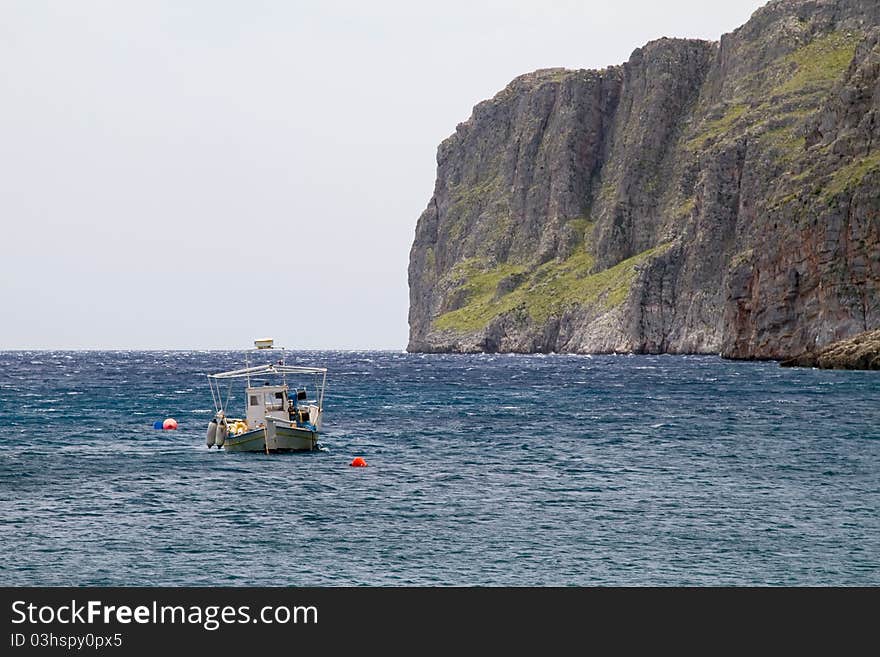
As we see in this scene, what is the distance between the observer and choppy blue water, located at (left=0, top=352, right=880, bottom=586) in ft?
114

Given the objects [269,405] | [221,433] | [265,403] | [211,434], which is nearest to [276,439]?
[269,405]

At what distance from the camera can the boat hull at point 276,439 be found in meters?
67.9

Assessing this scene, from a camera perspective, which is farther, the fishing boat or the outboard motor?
the outboard motor

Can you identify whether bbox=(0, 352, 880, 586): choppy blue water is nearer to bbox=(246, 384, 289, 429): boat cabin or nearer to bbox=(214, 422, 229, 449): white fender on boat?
bbox=(214, 422, 229, 449): white fender on boat

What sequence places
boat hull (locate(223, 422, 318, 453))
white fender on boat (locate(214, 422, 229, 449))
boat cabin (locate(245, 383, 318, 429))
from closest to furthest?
boat hull (locate(223, 422, 318, 453))
boat cabin (locate(245, 383, 318, 429))
white fender on boat (locate(214, 422, 229, 449))

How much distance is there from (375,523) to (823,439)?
126 feet

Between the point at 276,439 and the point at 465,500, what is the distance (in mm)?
22881

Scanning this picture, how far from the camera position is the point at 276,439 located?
6794cm

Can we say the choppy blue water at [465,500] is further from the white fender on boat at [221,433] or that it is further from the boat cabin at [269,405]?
the boat cabin at [269,405]

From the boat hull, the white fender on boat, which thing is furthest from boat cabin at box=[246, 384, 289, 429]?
the boat hull

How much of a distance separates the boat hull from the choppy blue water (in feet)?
4.23

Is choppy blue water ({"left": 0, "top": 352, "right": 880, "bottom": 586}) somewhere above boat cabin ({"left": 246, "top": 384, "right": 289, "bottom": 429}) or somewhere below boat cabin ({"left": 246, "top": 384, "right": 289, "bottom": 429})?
below

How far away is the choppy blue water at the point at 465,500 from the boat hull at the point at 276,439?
1290 millimetres

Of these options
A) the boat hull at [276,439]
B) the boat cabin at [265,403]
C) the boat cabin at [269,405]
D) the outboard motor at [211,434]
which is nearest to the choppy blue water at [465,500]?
the boat hull at [276,439]
